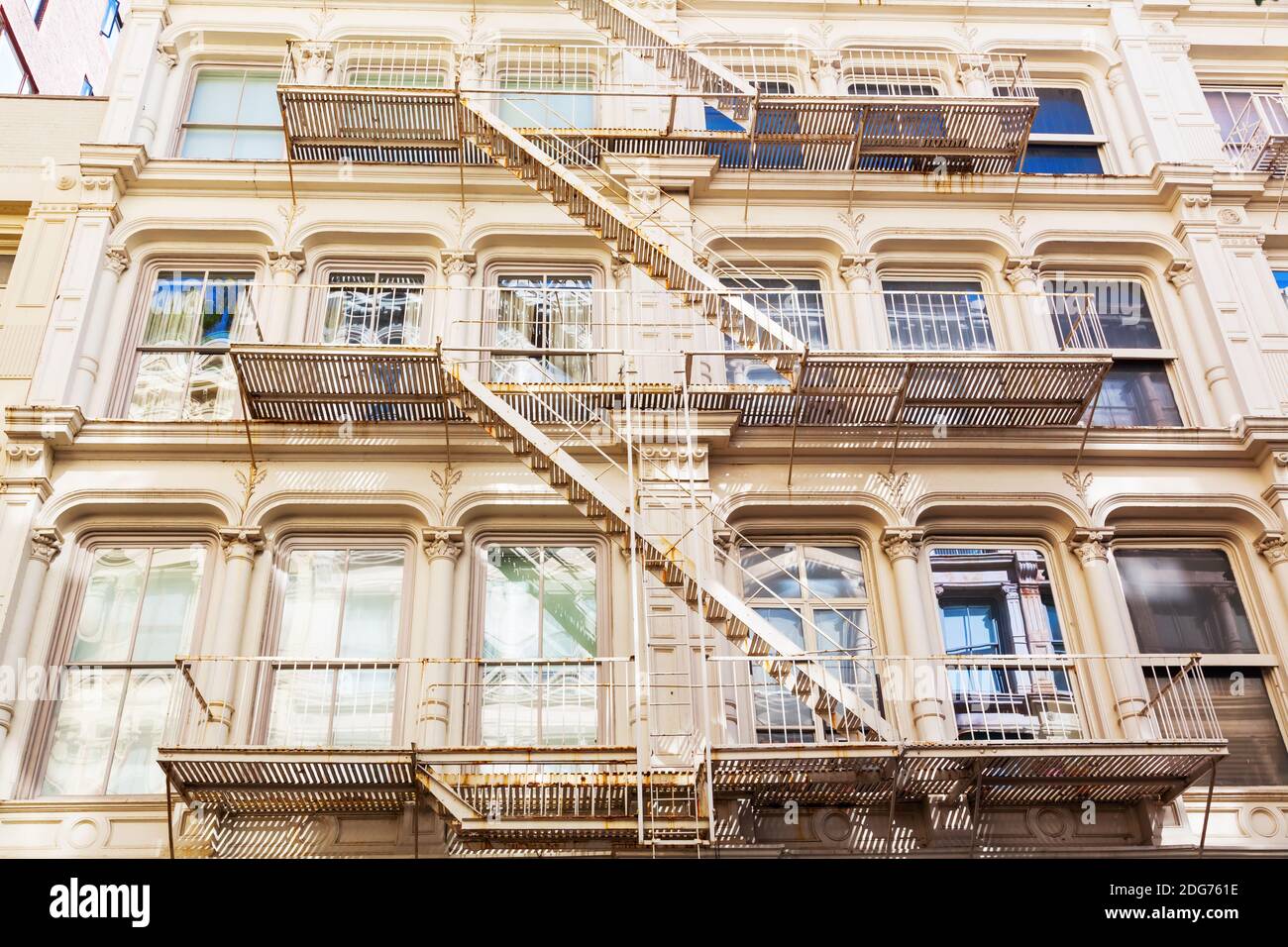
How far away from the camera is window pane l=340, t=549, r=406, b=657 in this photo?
42.3 feet

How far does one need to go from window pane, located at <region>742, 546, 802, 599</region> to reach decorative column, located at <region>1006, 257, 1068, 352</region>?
3815 mm

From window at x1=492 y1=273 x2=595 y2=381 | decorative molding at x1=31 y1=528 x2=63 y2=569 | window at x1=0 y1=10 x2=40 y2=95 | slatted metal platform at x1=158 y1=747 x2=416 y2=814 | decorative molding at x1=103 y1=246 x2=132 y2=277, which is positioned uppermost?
window at x1=0 y1=10 x2=40 y2=95

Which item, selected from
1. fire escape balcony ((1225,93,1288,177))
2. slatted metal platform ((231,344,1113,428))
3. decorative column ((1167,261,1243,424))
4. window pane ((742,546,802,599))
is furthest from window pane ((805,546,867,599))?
fire escape balcony ((1225,93,1288,177))

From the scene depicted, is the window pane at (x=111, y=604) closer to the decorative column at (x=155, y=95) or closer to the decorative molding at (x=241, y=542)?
the decorative molding at (x=241, y=542)

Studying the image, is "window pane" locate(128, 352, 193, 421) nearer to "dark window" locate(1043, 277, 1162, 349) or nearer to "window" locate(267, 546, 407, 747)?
"window" locate(267, 546, 407, 747)

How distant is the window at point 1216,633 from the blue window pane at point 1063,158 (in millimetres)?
5618

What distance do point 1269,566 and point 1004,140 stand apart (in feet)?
19.5

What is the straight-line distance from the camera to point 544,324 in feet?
49.4

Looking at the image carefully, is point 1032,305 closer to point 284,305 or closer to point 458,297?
point 458,297

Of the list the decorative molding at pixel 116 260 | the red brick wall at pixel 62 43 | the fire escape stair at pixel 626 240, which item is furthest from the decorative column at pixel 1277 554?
the red brick wall at pixel 62 43

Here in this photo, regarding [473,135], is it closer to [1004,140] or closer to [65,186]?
Result: [65,186]

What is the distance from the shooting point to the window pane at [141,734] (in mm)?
11945
